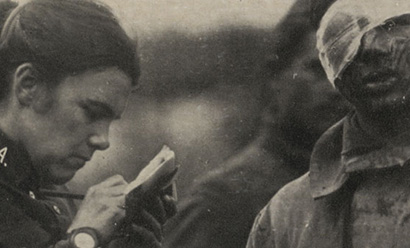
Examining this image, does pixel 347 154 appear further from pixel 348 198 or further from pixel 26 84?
pixel 26 84

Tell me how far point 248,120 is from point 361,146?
59cm

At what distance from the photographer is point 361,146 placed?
210 cm

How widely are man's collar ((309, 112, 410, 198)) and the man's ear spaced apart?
572mm

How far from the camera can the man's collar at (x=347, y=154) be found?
6.79 ft

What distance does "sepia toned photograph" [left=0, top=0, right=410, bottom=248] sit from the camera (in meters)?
2.08

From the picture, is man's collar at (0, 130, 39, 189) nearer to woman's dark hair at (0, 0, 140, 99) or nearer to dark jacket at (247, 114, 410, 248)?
woman's dark hair at (0, 0, 140, 99)

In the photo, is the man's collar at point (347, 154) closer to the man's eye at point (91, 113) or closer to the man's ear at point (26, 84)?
the man's eye at point (91, 113)

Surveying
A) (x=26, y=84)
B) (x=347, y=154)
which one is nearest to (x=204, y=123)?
(x=26, y=84)

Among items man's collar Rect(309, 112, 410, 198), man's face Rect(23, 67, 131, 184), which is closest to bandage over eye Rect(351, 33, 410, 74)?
man's collar Rect(309, 112, 410, 198)

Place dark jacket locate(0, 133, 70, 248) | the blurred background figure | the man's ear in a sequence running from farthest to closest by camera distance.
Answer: the blurred background figure → the man's ear → dark jacket locate(0, 133, 70, 248)

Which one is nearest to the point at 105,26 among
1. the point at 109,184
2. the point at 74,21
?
the point at 74,21

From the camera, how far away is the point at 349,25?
2086mm

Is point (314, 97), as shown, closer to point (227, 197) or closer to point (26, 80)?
point (227, 197)

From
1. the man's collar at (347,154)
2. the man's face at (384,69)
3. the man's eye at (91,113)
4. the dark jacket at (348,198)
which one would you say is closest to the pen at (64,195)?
the man's eye at (91,113)
